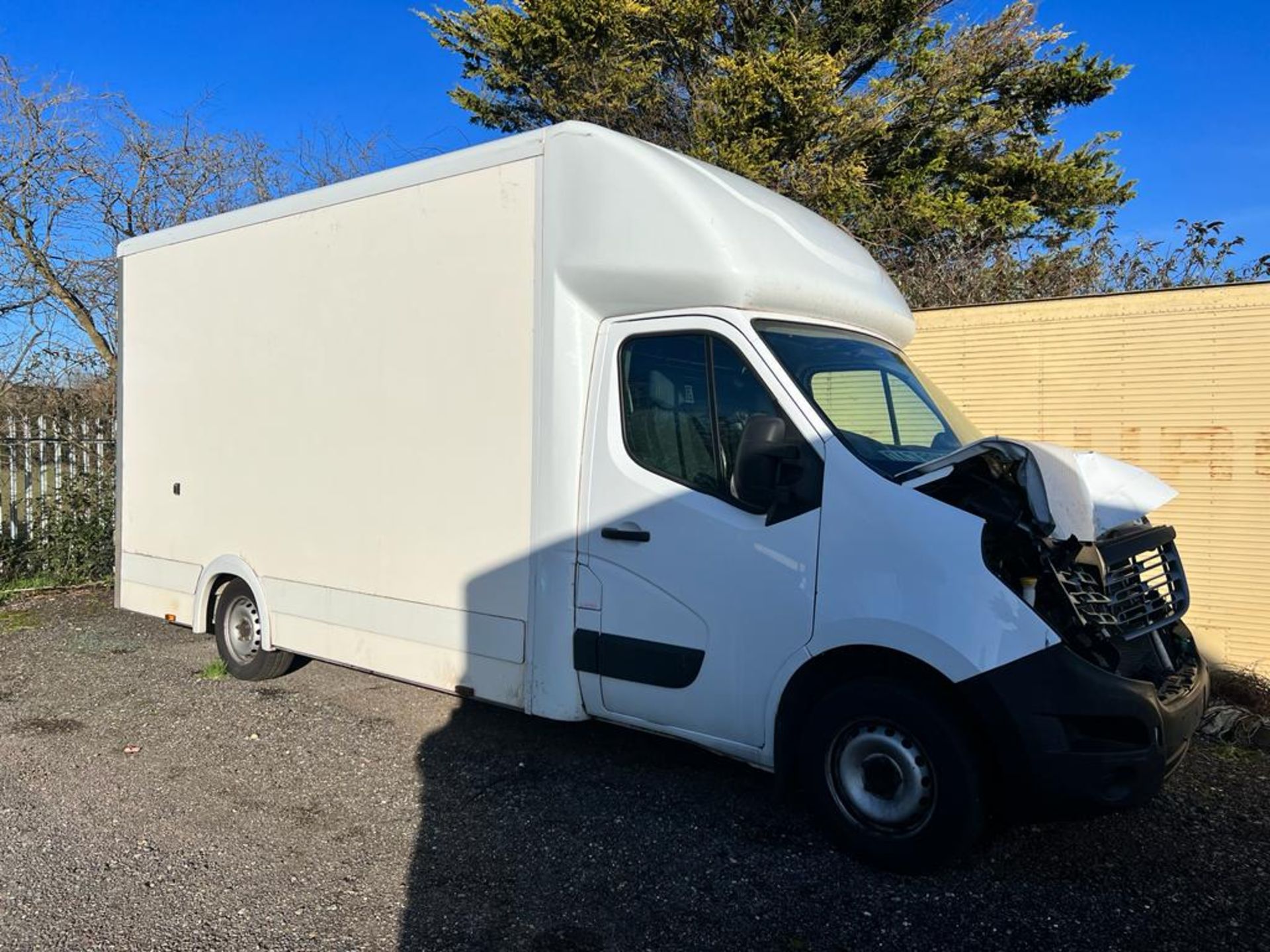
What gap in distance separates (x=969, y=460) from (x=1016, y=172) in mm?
12052

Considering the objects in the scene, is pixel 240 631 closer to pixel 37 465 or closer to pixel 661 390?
pixel 661 390

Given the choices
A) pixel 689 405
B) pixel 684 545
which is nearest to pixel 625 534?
pixel 684 545

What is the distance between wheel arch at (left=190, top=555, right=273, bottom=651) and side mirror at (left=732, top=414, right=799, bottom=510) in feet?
11.5

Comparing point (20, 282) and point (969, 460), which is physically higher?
point (20, 282)

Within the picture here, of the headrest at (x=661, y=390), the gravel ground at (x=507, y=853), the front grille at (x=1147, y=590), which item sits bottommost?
the gravel ground at (x=507, y=853)

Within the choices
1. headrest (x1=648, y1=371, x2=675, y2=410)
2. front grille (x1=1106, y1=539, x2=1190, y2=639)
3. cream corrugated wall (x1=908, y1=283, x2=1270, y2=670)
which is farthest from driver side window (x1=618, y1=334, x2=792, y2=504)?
cream corrugated wall (x1=908, y1=283, x2=1270, y2=670)

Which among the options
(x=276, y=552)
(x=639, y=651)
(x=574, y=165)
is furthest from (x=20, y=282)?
(x=639, y=651)

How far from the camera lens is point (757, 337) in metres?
3.86

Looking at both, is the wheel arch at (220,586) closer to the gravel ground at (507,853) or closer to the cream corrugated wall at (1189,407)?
the gravel ground at (507,853)

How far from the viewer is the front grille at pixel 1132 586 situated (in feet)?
10.7

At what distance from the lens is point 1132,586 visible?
351cm

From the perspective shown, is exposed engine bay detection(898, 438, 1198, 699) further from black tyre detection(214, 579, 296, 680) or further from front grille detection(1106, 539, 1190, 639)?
black tyre detection(214, 579, 296, 680)

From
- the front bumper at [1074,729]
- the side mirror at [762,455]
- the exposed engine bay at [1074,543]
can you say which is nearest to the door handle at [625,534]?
the side mirror at [762,455]

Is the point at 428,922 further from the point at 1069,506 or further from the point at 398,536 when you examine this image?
the point at 1069,506
